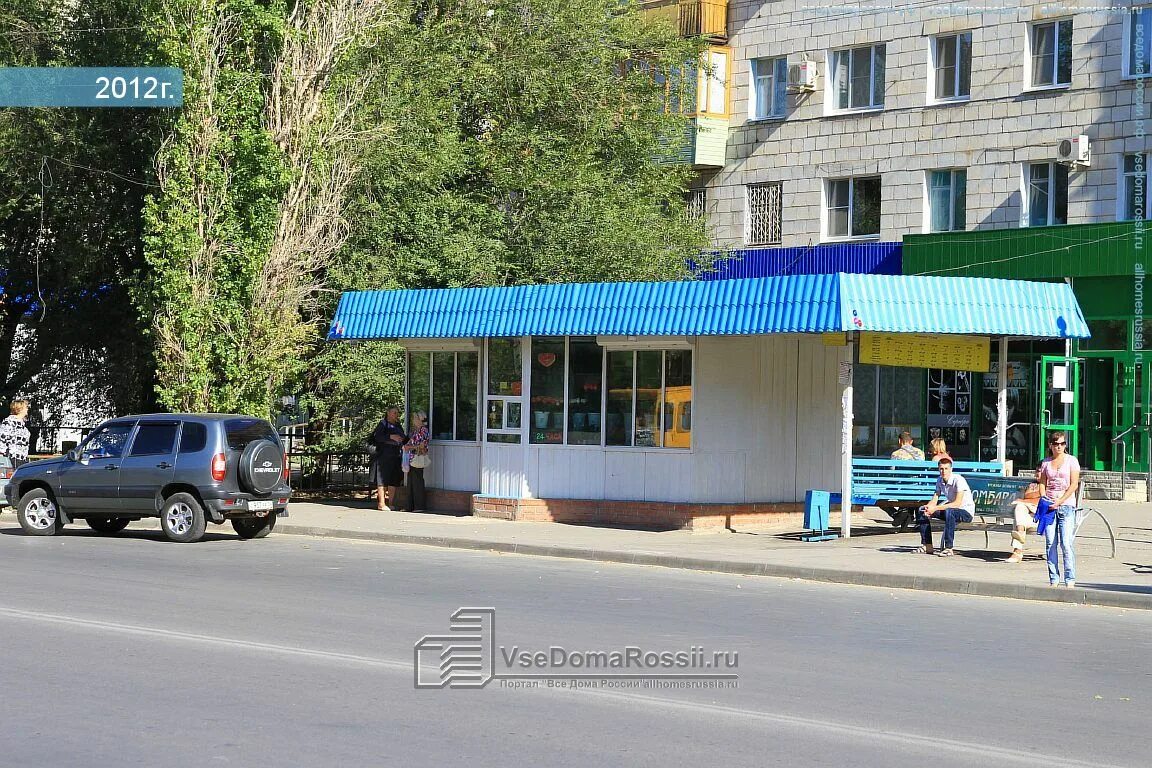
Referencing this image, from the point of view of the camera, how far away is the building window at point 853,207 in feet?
113

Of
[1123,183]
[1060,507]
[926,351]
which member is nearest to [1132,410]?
[1123,183]

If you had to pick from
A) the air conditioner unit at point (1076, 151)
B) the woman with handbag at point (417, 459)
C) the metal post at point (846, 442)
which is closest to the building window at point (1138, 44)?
the air conditioner unit at point (1076, 151)

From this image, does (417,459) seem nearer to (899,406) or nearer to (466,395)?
(466,395)

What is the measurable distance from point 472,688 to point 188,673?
5.98 ft

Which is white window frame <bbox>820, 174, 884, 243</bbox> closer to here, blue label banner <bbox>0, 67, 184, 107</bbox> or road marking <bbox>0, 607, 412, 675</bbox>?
blue label banner <bbox>0, 67, 184, 107</bbox>

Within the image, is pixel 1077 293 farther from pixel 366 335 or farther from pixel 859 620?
pixel 859 620

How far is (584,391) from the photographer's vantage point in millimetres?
22750

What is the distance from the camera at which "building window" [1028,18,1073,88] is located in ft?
103

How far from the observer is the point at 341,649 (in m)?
9.98

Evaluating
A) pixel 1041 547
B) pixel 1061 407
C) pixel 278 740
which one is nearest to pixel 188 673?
pixel 278 740

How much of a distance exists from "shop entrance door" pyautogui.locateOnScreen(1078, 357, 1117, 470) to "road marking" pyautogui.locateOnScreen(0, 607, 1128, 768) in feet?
77.2

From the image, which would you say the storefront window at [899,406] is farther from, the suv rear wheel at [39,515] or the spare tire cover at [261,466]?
the suv rear wheel at [39,515]

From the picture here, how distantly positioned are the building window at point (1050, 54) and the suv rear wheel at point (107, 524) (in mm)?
22028

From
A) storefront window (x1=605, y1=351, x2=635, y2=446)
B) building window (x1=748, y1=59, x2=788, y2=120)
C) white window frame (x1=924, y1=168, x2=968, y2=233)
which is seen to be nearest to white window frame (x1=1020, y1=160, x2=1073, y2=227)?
white window frame (x1=924, y1=168, x2=968, y2=233)
